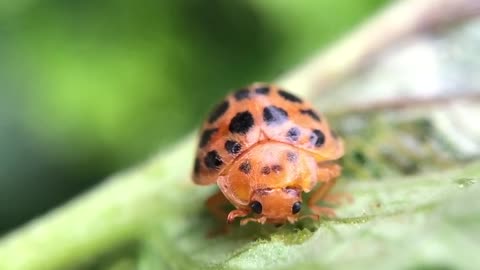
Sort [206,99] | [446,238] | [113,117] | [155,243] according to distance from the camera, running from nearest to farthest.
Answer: [446,238] < [155,243] < [113,117] < [206,99]

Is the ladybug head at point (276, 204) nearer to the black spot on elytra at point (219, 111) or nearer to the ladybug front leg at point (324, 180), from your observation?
the ladybug front leg at point (324, 180)

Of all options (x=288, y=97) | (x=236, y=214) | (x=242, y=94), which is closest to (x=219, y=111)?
(x=242, y=94)

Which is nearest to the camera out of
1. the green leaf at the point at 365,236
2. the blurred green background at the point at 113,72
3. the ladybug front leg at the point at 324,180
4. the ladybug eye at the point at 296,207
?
the green leaf at the point at 365,236

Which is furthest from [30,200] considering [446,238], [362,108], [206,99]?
[446,238]

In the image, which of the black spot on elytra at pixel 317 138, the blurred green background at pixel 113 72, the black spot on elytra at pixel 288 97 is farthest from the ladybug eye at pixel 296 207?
the blurred green background at pixel 113 72

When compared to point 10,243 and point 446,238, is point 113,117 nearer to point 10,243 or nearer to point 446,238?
point 10,243

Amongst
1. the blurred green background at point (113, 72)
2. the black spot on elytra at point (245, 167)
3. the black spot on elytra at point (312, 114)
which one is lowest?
Answer: the black spot on elytra at point (245, 167)
